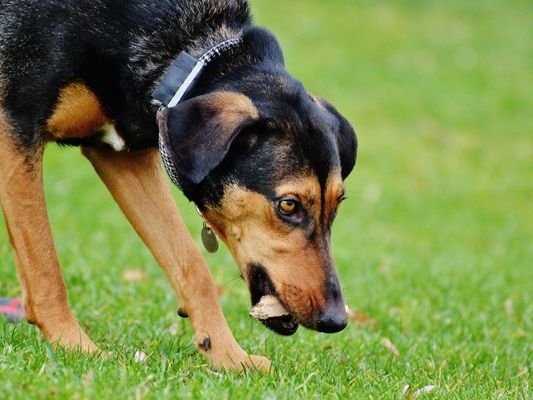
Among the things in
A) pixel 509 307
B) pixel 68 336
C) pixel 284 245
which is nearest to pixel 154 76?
pixel 284 245

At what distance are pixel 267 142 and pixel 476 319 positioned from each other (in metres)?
3.41

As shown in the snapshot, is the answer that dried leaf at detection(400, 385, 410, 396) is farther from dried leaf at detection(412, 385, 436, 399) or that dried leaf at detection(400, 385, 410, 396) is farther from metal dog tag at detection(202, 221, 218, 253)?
metal dog tag at detection(202, 221, 218, 253)

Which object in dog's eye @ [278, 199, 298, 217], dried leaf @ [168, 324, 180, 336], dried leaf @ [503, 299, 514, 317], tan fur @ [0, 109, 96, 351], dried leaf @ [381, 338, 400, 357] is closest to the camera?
dog's eye @ [278, 199, 298, 217]

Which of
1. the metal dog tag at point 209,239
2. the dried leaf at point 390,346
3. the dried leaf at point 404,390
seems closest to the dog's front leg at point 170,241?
the metal dog tag at point 209,239

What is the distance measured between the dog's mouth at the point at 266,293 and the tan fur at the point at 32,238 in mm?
925

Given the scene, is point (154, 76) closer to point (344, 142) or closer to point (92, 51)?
point (92, 51)

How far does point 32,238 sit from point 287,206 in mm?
1405

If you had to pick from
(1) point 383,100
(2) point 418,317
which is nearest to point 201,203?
(2) point 418,317

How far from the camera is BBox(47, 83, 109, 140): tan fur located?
16.5 feet

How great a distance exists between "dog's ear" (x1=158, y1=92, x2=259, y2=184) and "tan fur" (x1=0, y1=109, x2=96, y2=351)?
36.4 inches

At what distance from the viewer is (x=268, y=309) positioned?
4.78 metres

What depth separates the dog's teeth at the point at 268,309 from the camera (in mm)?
4764

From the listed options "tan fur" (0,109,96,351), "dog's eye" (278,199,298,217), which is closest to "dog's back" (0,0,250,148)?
"tan fur" (0,109,96,351)

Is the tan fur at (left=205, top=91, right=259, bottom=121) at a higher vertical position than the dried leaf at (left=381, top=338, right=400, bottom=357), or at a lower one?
higher
